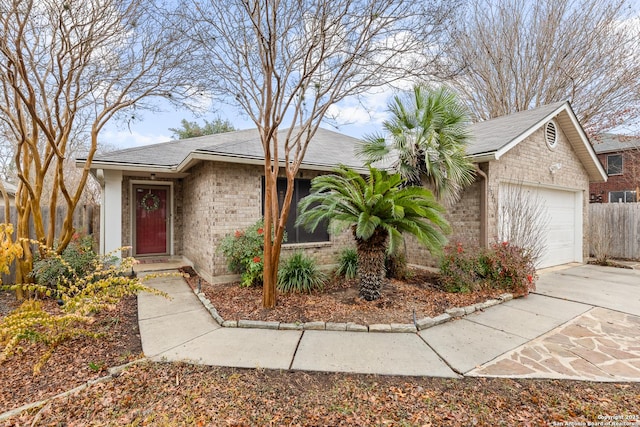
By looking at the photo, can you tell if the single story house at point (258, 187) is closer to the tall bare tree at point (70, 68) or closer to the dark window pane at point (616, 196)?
the tall bare tree at point (70, 68)

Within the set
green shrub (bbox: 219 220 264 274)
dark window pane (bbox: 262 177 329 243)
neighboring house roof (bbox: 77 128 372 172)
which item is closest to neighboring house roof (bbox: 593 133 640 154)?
neighboring house roof (bbox: 77 128 372 172)

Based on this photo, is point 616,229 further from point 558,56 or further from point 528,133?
point 558,56

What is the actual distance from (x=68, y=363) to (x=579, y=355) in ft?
20.1

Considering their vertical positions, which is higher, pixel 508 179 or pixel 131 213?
pixel 508 179

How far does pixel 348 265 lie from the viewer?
279 inches

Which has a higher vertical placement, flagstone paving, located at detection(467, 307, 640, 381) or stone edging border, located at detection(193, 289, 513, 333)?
→ stone edging border, located at detection(193, 289, 513, 333)

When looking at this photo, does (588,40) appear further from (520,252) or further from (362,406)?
(362,406)

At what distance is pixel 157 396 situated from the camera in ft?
9.07

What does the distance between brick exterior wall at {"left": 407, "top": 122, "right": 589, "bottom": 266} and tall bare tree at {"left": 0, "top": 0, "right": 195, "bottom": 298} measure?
293 inches

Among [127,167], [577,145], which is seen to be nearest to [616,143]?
[577,145]

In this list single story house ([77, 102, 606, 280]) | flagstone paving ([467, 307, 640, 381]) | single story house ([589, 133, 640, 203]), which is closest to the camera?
flagstone paving ([467, 307, 640, 381])

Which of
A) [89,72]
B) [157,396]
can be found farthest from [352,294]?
[89,72]

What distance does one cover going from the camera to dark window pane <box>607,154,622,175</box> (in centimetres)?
1944

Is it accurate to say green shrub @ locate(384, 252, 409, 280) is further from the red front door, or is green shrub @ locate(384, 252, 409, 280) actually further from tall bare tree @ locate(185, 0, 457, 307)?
the red front door
